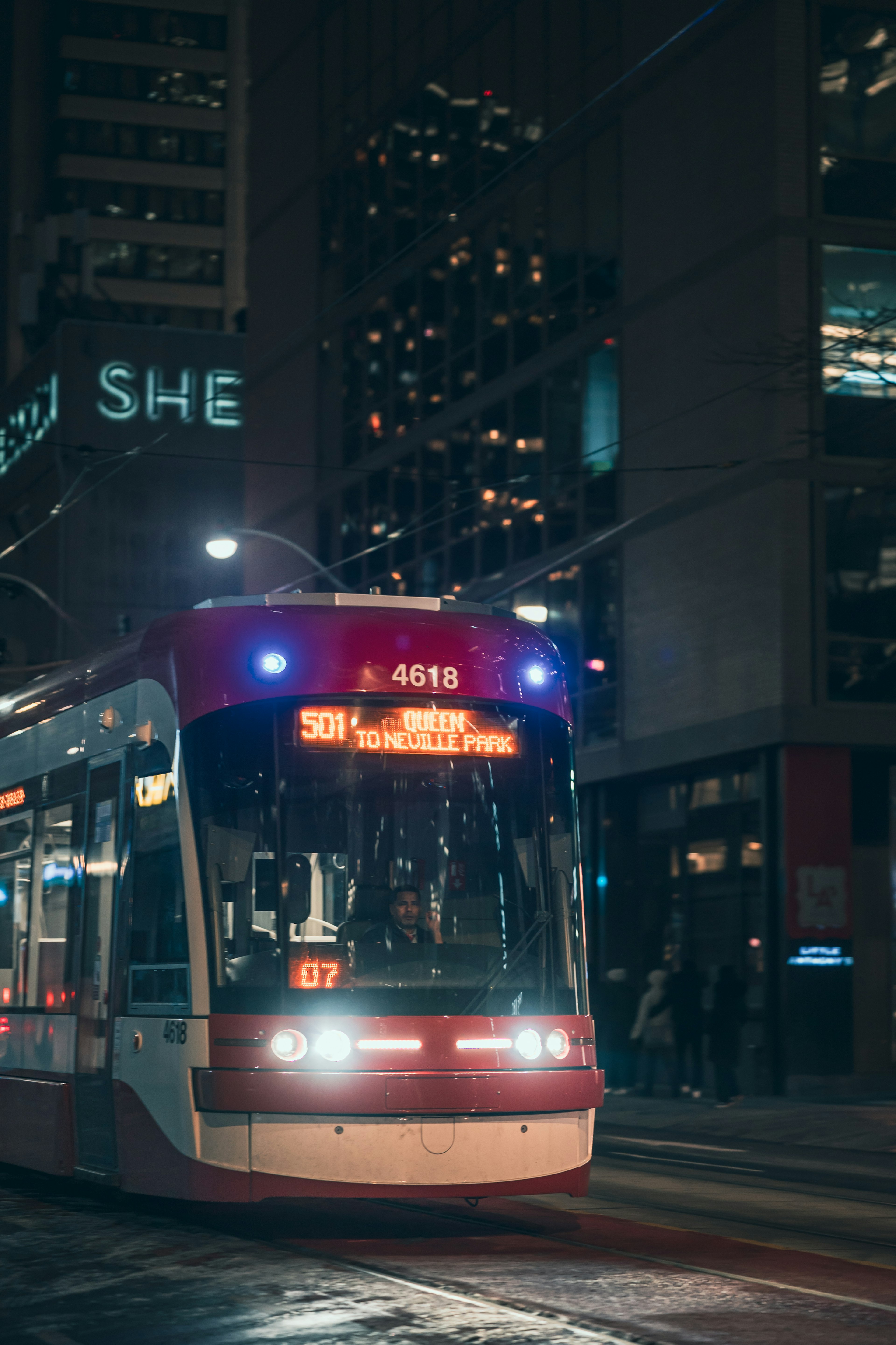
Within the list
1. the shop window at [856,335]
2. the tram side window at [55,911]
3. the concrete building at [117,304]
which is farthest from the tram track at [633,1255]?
the concrete building at [117,304]

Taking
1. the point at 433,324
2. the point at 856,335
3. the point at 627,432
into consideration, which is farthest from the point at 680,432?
the point at 433,324

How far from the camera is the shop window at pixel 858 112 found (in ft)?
82.3

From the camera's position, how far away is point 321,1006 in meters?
9.16

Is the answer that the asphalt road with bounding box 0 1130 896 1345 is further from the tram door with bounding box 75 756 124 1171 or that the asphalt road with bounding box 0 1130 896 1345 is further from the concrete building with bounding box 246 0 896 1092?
the concrete building with bounding box 246 0 896 1092

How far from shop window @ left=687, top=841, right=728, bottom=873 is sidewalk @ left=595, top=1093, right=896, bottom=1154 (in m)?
3.66

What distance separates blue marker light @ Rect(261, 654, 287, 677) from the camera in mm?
9875

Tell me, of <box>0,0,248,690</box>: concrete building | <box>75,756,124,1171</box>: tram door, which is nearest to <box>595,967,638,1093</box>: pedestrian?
<box>75,756,124,1171</box>: tram door

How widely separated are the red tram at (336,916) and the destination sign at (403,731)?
13mm

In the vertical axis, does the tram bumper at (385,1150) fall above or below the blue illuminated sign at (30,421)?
below

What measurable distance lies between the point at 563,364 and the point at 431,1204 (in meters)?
20.0

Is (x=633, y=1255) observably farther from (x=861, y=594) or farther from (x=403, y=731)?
(x=861, y=594)

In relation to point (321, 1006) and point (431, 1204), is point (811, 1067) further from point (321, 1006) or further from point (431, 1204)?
point (321, 1006)

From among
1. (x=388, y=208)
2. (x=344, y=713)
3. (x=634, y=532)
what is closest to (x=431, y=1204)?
(x=344, y=713)

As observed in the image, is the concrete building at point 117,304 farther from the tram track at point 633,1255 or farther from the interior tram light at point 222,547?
the tram track at point 633,1255
